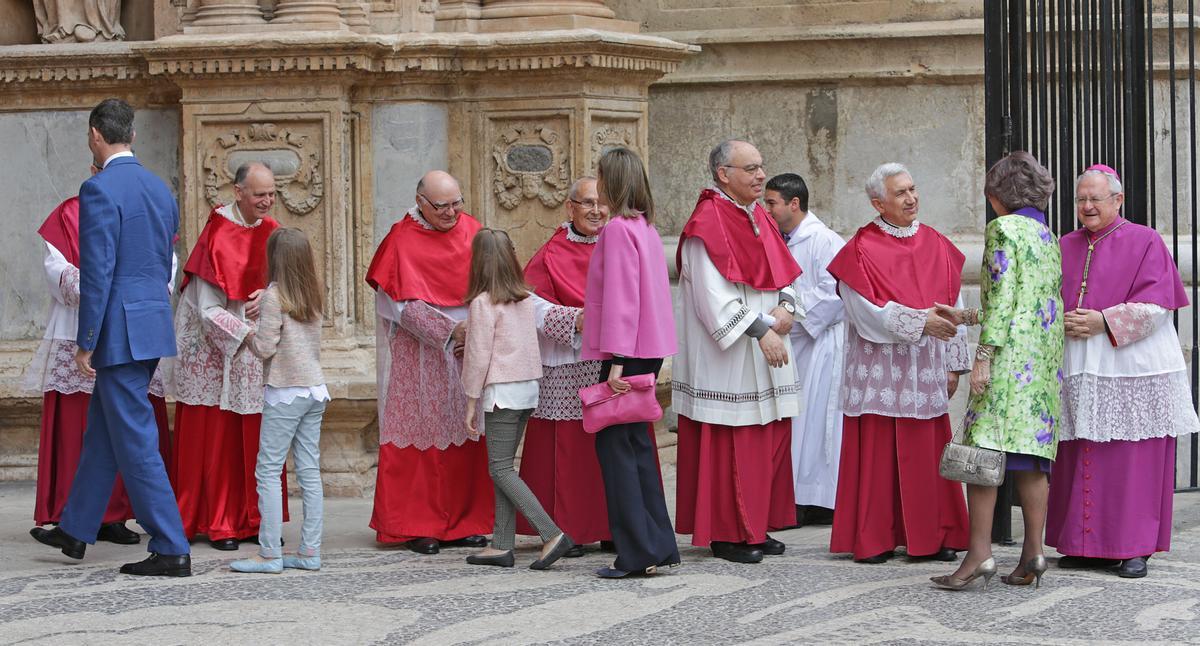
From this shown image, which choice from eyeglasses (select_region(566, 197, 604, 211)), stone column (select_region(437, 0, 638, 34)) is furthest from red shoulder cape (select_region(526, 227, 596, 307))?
stone column (select_region(437, 0, 638, 34))

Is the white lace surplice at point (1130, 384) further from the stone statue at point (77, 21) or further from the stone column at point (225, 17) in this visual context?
the stone statue at point (77, 21)

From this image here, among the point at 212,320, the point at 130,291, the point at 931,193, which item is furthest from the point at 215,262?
the point at 931,193

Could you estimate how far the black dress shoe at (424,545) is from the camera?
760cm

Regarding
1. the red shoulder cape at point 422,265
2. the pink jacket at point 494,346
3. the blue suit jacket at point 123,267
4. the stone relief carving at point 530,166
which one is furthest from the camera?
the stone relief carving at point 530,166

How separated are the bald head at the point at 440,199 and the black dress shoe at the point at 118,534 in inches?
71.6

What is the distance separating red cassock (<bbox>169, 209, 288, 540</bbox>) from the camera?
7.74m

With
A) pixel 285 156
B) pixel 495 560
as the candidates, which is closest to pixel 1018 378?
pixel 495 560

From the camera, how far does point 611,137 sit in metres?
9.41

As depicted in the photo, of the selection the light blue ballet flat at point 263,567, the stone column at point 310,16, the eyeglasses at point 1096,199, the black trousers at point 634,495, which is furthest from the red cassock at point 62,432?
the eyeglasses at point 1096,199

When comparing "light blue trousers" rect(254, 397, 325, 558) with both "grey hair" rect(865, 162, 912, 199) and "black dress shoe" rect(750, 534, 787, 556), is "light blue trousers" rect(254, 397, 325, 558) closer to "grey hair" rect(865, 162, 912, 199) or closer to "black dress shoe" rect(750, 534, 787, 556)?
"black dress shoe" rect(750, 534, 787, 556)

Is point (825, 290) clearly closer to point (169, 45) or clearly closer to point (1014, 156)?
point (1014, 156)

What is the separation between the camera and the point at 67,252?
8.05m

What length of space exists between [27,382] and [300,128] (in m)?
1.93

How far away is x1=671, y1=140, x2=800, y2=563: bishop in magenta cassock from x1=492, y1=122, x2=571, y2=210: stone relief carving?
6.63 ft
